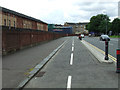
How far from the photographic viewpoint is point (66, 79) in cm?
559

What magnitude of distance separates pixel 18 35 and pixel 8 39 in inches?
101

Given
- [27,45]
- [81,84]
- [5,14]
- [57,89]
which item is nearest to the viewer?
[57,89]

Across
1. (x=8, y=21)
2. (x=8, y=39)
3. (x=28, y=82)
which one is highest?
(x=8, y=21)

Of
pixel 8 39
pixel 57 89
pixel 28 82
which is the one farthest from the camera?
pixel 8 39

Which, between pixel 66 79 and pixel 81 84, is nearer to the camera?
pixel 81 84

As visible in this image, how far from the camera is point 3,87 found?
4.59 meters

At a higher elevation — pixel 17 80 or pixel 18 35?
pixel 18 35

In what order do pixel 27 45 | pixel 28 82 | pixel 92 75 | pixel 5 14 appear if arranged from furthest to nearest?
A: 1. pixel 5 14
2. pixel 27 45
3. pixel 92 75
4. pixel 28 82

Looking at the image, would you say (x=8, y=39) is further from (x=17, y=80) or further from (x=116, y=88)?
(x=116, y=88)

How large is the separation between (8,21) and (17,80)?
1072 inches

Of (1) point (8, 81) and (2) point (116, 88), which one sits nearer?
(2) point (116, 88)

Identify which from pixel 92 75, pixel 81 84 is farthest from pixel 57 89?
pixel 92 75

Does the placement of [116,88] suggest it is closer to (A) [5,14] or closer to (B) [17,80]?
(B) [17,80]

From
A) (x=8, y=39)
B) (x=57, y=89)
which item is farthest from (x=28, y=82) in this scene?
(x=8, y=39)
